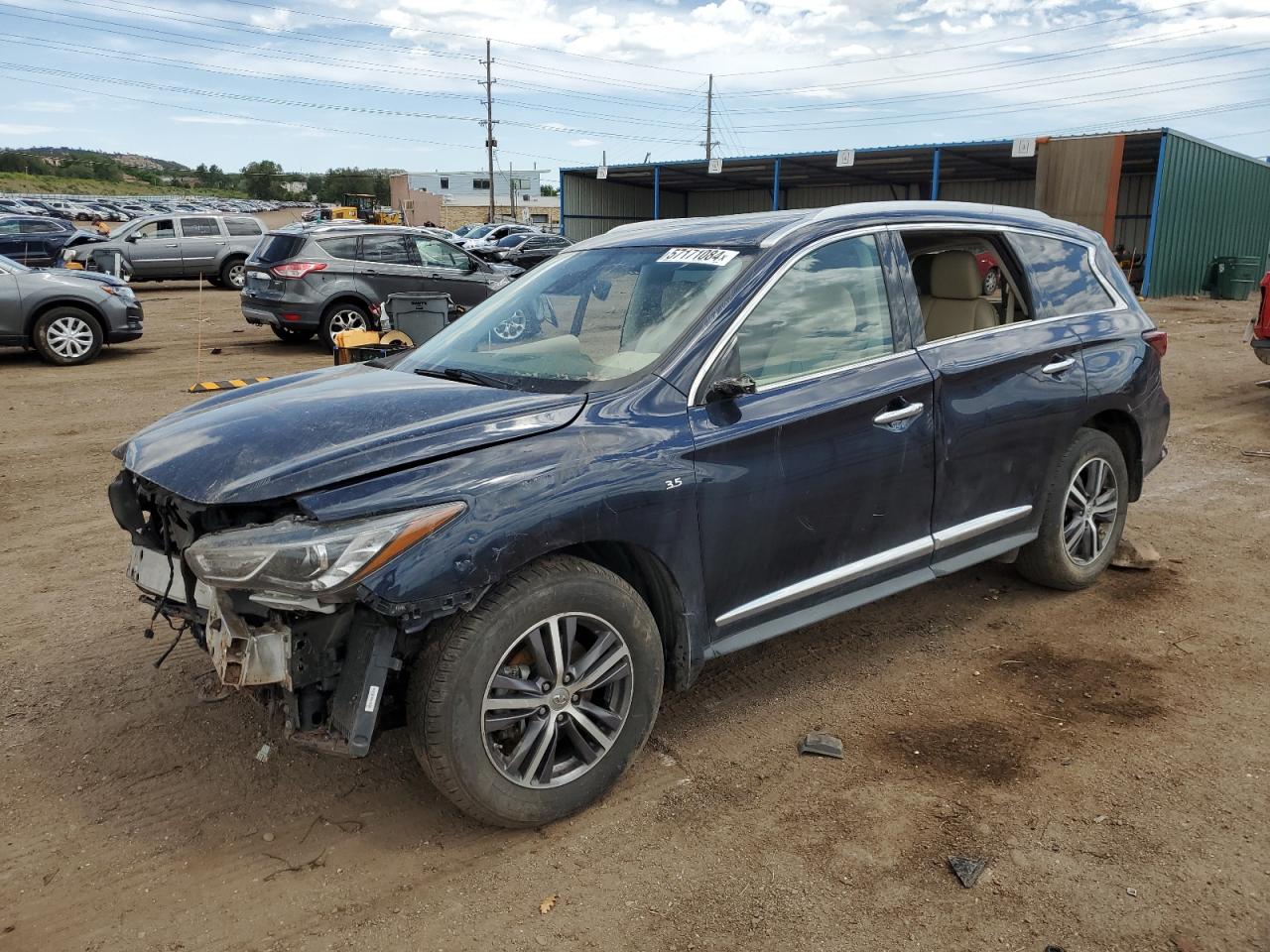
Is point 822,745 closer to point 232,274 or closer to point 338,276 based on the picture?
point 338,276

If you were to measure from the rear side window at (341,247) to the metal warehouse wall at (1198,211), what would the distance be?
2120 cm

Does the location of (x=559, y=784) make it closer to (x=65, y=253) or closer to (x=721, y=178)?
(x=65, y=253)

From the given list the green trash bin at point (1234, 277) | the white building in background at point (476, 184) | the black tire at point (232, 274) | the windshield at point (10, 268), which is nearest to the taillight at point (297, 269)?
the windshield at point (10, 268)

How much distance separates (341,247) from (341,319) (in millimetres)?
1033

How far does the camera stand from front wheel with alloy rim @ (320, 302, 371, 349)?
1425 cm

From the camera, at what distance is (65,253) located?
2328cm

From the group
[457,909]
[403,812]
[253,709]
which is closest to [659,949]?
[457,909]

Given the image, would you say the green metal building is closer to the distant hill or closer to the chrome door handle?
the chrome door handle

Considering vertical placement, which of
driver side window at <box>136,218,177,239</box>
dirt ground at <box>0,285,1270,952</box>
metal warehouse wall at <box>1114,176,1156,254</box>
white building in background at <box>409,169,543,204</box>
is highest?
white building in background at <box>409,169,543,204</box>

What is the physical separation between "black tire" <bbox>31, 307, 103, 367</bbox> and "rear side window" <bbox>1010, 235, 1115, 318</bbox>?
486 inches

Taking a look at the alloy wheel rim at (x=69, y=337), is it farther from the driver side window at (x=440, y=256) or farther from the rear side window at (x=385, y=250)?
the driver side window at (x=440, y=256)

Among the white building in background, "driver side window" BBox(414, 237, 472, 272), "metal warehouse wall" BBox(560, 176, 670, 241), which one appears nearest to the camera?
"driver side window" BBox(414, 237, 472, 272)

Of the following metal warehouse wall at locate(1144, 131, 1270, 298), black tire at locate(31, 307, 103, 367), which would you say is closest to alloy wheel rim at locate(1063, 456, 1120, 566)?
black tire at locate(31, 307, 103, 367)

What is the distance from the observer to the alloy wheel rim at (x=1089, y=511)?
193 inches
